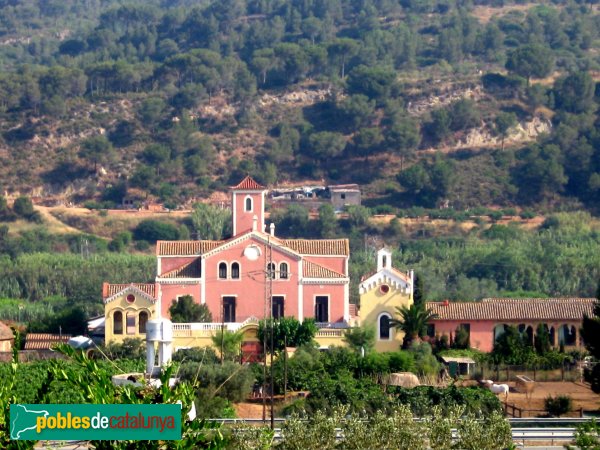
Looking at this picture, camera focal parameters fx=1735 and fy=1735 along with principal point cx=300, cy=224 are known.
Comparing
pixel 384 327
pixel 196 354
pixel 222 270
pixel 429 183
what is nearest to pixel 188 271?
pixel 222 270

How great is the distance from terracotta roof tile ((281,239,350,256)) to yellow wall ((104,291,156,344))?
19.0 feet

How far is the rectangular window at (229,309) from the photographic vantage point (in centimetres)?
5853

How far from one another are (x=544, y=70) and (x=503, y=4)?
30.1 metres

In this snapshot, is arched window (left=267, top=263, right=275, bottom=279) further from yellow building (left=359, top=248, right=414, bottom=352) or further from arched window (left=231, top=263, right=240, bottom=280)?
yellow building (left=359, top=248, right=414, bottom=352)

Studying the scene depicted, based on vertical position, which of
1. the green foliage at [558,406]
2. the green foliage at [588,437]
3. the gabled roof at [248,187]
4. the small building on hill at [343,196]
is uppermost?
the small building on hill at [343,196]

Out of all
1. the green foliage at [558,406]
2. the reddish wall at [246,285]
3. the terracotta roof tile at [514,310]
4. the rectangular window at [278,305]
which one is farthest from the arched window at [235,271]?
the green foliage at [558,406]

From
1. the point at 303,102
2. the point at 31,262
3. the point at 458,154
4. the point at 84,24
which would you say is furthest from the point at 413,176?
the point at 84,24

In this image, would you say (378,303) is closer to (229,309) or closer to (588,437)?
(229,309)

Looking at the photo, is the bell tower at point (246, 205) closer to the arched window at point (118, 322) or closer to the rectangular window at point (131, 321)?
the rectangular window at point (131, 321)

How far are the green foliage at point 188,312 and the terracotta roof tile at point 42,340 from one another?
11.6 ft

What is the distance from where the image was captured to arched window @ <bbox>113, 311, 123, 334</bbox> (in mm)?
56500

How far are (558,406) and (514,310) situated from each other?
44.9ft

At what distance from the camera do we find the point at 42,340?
56531 millimetres

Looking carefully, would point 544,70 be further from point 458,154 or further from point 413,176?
point 413,176
